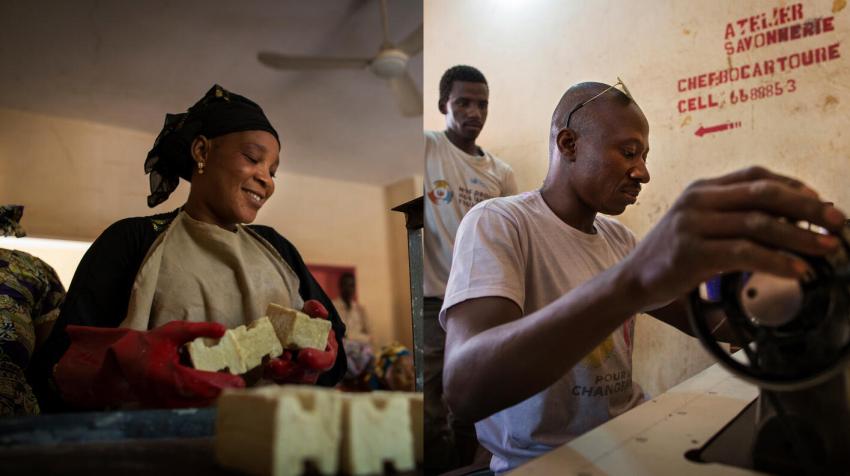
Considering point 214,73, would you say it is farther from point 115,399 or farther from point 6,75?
point 115,399

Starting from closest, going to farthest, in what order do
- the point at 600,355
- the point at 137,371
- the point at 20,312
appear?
the point at 137,371, the point at 20,312, the point at 600,355

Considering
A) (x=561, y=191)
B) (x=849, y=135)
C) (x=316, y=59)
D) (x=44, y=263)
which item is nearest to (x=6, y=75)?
(x=44, y=263)

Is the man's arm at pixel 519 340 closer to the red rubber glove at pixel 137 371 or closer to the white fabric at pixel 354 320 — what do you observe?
the white fabric at pixel 354 320

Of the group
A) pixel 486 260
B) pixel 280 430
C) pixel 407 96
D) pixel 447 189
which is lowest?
pixel 280 430

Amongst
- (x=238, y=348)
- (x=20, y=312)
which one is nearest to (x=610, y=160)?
(x=238, y=348)

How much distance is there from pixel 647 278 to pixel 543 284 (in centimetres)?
24

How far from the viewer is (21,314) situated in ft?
1.95

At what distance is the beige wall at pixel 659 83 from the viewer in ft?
2.42

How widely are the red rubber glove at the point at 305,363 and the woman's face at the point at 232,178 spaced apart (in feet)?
0.42

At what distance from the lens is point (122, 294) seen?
0.54m

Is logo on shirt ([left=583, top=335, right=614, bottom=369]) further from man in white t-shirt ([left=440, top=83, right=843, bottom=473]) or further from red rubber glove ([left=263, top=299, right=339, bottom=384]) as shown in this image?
red rubber glove ([left=263, top=299, right=339, bottom=384])

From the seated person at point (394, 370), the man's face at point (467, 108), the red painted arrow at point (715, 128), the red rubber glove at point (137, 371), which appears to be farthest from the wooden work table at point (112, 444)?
the red painted arrow at point (715, 128)

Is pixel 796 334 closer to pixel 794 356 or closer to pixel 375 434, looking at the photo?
pixel 794 356

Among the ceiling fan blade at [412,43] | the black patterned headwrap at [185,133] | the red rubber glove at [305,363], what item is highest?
the ceiling fan blade at [412,43]
